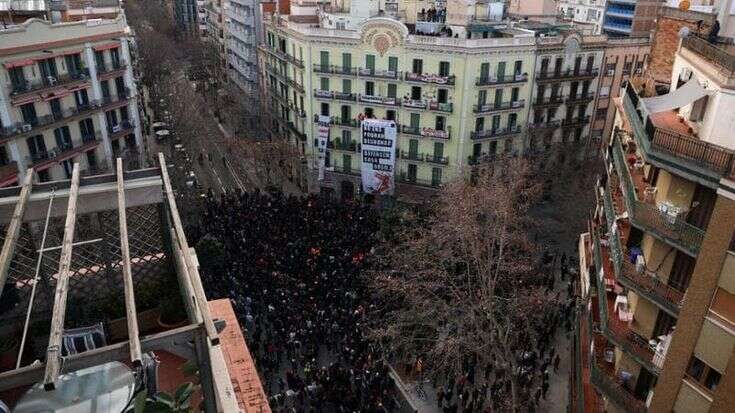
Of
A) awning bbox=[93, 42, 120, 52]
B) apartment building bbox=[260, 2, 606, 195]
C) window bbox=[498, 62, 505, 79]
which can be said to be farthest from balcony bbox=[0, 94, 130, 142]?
window bbox=[498, 62, 505, 79]

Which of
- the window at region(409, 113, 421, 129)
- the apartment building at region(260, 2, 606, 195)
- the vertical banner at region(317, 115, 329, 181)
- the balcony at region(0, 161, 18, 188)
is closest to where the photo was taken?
the balcony at region(0, 161, 18, 188)

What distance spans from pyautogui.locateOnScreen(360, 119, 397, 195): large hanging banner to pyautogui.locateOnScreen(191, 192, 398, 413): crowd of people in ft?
13.0

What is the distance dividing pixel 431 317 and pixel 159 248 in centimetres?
1595

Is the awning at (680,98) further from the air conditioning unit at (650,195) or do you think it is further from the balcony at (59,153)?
the balcony at (59,153)

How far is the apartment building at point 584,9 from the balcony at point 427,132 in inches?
1891

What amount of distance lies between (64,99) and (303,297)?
19012mm

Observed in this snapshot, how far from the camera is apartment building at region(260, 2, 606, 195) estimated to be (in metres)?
35.8

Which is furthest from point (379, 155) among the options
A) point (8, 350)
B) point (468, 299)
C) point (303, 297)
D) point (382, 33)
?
point (8, 350)

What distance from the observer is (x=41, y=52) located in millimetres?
29219

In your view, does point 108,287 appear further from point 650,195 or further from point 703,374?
point 650,195

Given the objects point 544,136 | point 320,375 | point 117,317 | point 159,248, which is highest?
point 159,248

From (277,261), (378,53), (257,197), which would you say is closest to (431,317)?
(277,261)

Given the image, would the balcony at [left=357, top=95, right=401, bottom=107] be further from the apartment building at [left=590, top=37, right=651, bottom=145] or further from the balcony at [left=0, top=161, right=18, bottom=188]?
the balcony at [left=0, top=161, right=18, bottom=188]

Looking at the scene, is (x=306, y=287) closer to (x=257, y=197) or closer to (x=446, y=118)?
(x=257, y=197)
